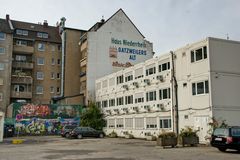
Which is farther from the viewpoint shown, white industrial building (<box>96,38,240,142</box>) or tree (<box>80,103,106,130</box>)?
tree (<box>80,103,106,130</box>)

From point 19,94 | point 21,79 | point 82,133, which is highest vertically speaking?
point 21,79

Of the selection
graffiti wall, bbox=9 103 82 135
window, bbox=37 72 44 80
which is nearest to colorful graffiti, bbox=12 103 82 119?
graffiti wall, bbox=9 103 82 135

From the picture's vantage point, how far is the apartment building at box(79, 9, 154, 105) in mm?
52719

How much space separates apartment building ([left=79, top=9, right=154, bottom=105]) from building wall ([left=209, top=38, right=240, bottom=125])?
27.5 meters

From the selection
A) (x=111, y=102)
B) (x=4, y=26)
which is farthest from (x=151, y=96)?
(x=4, y=26)

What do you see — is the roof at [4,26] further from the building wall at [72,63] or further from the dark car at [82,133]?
the dark car at [82,133]

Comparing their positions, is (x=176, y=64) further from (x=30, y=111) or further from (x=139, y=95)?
(x=30, y=111)

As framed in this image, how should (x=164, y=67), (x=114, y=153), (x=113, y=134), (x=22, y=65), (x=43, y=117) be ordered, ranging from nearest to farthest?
(x=114, y=153) < (x=164, y=67) < (x=113, y=134) < (x=43, y=117) < (x=22, y=65)

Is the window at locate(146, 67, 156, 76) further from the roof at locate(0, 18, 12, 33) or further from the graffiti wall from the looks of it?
the roof at locate(0, 18, 12, 33)

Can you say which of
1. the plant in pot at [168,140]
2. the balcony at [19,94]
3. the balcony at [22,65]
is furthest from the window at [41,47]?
the plant in pot at [168,140]

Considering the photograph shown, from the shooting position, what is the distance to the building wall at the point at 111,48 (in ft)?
173

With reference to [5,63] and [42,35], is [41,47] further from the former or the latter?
[5,63]

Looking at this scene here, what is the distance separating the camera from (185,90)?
30.4 meters

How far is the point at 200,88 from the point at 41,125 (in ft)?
93.8
